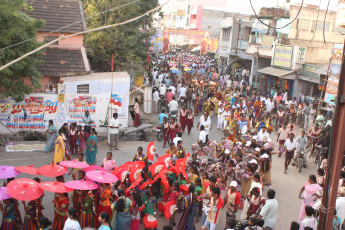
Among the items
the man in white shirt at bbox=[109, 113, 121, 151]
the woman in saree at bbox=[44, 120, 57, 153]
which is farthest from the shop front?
the woman in saree at bbox=[44, 120, 57, 153]

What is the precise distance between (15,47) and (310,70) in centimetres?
1696

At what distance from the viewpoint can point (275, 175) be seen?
1295 cm

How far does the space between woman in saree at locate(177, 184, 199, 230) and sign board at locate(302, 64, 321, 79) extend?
54.9 feet

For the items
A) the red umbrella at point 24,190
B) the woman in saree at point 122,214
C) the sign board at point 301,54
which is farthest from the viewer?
the sign board at point 301,54

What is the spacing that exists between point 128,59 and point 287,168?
39.7 feet

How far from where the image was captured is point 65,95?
1573 cm

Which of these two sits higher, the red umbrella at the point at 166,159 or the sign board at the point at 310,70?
the sign board at the point at 310,70

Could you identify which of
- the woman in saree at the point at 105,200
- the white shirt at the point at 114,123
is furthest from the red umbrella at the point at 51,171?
the white shirt at the point at 114,123

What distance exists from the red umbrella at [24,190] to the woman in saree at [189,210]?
Result: 9.34 ft

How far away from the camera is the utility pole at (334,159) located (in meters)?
5.77

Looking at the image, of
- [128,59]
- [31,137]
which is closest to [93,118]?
[31,137]

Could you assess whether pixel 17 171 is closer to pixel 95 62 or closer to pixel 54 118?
pixel 54 118

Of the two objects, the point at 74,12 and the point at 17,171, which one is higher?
the point at 74,12

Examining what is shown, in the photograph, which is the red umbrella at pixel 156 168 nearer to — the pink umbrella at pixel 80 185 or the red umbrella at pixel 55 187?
the pink umbrella at pixel 80 185
